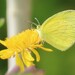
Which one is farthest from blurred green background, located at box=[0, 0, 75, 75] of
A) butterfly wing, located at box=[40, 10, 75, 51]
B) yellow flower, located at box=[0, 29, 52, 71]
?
yellow flower, located at box=[0, 29, 52, 71]

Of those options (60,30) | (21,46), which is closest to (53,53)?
(60,30)

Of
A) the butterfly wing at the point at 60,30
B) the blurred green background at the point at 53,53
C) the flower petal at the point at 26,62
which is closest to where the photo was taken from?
the flower petal at the point at 26,62

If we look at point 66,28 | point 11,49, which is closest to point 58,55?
point 66,28

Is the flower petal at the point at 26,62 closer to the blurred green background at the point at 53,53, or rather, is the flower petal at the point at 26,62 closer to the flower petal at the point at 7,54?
the flower petal at the point at 7,54

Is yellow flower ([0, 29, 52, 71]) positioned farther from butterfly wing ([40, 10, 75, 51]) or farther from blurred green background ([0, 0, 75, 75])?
blurred green background ([0, 0, 75, 75])

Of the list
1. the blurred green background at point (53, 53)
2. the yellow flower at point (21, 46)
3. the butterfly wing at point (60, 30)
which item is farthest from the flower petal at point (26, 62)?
the blurred green background at point (53, 53)

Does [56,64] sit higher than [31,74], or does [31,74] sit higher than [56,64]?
[31,74]

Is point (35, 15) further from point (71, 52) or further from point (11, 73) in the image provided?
point (11, 73)

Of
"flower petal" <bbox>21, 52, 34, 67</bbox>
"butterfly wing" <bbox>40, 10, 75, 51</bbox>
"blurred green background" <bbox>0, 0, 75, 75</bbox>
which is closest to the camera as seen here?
"flower petal" <bbox>21, 52, 34, 67</bbox>
